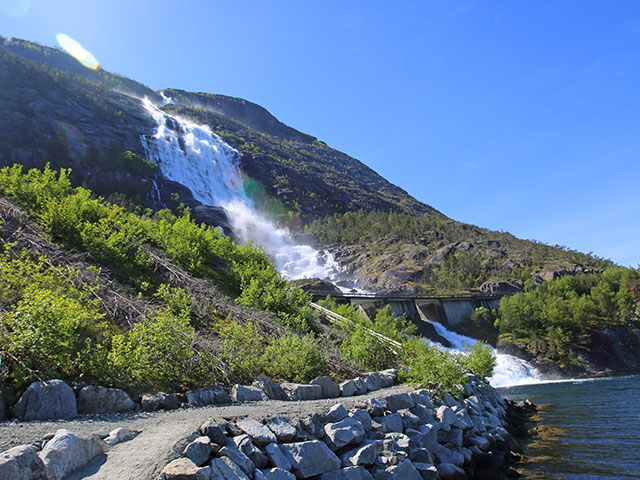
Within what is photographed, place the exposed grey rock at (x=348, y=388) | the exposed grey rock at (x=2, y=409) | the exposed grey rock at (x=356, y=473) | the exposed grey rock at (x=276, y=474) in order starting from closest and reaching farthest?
the exposed grey rock at (x=2, y=409)
the exposed grey rock at (x=276, y=474)
the exposed grey rock at (x=356, y=473)
the exposed grey rock at (x=348, y=388)

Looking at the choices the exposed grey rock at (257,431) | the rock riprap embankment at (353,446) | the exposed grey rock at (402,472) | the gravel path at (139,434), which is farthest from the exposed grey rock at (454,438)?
the exposed grey rock at (257,431)

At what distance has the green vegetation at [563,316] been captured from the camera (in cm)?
4928

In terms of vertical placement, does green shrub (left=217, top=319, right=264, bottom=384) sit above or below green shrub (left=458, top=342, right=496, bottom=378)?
above

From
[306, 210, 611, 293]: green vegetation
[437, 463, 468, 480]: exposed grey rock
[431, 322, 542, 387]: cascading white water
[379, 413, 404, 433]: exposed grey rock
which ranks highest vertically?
[306, 210, 611, 293]: green vegetation

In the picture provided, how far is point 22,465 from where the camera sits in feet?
10.4

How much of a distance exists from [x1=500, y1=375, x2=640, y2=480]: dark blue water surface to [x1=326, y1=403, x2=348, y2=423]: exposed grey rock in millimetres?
6957

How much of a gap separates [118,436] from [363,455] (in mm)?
3708

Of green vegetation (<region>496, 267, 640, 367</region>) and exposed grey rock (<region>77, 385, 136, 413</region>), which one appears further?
green vegetation (<region>496, 267, 640, 367</region>)

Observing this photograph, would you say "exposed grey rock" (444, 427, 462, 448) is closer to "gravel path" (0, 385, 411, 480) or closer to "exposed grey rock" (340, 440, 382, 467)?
"exposed grey rock" (340, 440, 382, 467)

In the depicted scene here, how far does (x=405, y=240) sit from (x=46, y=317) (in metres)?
92.6

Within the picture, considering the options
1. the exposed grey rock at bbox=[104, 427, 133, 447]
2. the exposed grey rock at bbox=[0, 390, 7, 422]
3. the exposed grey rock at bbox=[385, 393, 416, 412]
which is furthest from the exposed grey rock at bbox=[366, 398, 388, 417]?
the exposed grey rock at bbox=[0, 390, 7, 422]

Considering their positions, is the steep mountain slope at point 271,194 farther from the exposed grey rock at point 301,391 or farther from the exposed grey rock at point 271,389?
the exposed grey rock at point 271,389

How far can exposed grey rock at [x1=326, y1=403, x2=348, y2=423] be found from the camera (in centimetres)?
622

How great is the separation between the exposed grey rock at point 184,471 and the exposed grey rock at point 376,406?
13.7 feet
